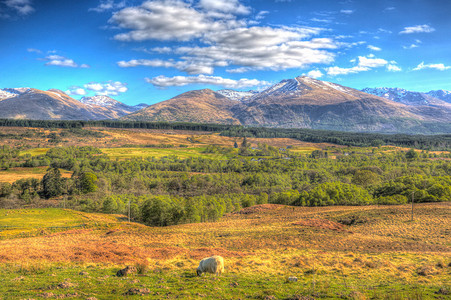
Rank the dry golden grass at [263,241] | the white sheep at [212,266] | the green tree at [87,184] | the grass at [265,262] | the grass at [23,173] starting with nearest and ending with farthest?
the grass at [265,262] → the white sheep at [212,266] → the dry golden grass at [263,241] → the green tree at [87,184] → the grass at [23,173]

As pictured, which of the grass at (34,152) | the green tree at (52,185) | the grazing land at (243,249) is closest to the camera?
the grazing land at (243,249)

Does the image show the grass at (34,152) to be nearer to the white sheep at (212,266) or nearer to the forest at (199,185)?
the forest at (199,185)

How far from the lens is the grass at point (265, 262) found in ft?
54.4

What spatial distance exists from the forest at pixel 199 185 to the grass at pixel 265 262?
58.8 feet

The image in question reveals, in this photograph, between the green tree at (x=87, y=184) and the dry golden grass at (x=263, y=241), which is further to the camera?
the green tree at (x=87, y=184)

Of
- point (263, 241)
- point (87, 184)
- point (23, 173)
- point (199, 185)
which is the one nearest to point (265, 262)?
point (263, 241)

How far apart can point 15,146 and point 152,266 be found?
223337mm

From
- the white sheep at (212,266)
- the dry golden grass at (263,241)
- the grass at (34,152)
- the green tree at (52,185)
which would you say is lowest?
the green tree at (52,185)

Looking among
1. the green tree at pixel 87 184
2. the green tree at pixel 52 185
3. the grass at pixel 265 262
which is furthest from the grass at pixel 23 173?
the grass at pixel 265 262

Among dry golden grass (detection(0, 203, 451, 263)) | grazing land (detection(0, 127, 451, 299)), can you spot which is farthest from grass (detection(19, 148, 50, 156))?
dry golden grass (detection(0, 203, 451, 263))

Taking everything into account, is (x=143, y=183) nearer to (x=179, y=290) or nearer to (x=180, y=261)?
(x=180, y=261)

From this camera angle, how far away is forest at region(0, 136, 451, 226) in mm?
71094

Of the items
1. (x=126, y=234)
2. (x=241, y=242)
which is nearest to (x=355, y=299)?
(x=241, y=242)

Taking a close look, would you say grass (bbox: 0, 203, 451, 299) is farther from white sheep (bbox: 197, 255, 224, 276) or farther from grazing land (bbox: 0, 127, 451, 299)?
white sheep (bbox: 197, 255, 224, 276)
